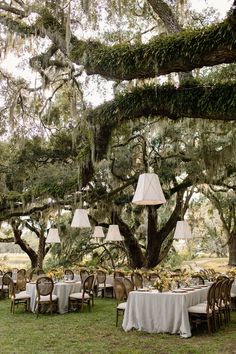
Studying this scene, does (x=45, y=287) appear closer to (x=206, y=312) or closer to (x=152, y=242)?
(x=206, y=312)

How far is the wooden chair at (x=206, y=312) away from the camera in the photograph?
7.07 meters

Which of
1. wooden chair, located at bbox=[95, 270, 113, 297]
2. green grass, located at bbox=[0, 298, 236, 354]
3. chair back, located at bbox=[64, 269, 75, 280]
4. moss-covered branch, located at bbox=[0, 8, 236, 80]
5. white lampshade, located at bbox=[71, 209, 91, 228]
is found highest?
moss-covered branch, located at bbox=[0, 8, 236, 80]

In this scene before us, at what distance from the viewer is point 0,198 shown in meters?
11.3

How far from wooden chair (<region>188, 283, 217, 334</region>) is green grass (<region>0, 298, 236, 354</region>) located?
18 centimetres

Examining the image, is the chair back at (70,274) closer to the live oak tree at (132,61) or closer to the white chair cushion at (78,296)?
the white chair cushion at (78,296)

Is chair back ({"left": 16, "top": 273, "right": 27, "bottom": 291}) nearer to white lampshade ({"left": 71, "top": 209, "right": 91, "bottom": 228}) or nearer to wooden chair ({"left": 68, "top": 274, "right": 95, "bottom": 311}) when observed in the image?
wooden chair ({"left": 68, "top": 274, "right": 95, "bottom": 311})

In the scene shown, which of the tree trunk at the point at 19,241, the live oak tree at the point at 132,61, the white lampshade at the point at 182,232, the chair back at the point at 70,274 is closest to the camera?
the live oak tree at the point at 132,61

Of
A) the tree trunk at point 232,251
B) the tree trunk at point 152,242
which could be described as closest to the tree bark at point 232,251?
the tree trunk at point 232,251

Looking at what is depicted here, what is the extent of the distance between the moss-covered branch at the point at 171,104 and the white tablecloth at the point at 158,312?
285cm

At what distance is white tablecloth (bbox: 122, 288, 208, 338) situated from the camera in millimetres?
7023

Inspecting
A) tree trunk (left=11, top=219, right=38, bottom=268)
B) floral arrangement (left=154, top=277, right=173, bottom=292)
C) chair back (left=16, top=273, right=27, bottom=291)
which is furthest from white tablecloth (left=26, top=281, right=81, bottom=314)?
tree trunk (left=11, top=219, right=38, bottom=268)

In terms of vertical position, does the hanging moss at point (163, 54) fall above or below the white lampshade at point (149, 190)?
above

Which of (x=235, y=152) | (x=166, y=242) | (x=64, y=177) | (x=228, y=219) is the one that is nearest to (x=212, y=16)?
(x=235, y=152)

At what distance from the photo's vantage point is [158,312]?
7.18 m
